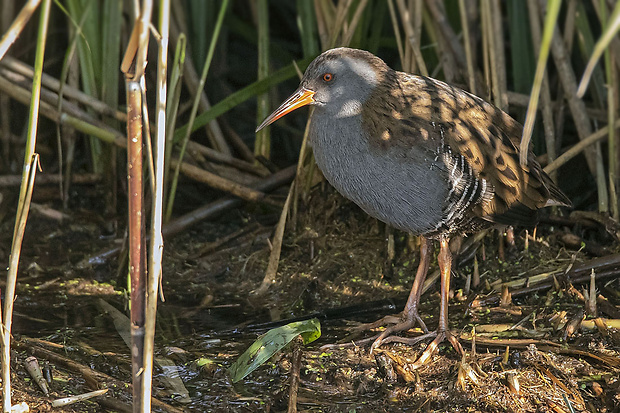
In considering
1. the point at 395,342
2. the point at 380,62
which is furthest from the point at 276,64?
the point at 395,342

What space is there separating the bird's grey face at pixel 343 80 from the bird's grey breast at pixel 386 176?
55mm

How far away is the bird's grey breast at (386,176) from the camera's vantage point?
2.63 metres

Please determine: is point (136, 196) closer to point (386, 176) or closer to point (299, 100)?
point (386, 176)

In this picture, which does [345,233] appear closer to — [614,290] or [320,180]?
[320,180]

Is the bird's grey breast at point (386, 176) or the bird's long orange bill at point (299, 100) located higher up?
the bird's long orange bill at point (299, 100)

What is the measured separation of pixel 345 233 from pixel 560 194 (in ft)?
3.23

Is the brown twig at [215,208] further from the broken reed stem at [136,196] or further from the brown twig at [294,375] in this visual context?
the broken reed stem at [136,196]

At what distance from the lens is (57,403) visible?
221 centimetres

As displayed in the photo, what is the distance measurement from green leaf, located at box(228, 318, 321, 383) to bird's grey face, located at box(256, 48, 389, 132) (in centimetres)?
77

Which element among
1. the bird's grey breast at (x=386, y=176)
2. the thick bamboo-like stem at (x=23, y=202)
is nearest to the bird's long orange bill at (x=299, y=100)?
the bird's grey breast at (x=386, y=176)

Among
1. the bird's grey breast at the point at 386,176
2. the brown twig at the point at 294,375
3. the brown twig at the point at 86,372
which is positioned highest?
the bird's grey breast at the point at 386,176

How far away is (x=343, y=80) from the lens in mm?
2803

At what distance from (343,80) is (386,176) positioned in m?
0.41

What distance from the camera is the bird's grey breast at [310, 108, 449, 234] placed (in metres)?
2.63
